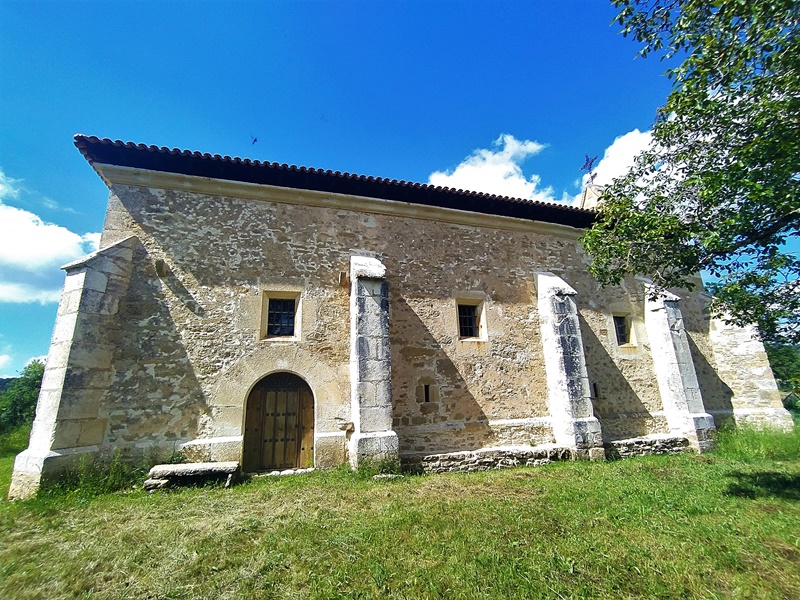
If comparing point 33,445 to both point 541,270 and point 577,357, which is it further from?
point 541,270

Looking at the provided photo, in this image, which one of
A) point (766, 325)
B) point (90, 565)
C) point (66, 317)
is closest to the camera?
point (90, 565)

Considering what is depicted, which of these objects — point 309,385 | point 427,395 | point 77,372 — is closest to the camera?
point 77,372

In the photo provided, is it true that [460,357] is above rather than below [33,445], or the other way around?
above

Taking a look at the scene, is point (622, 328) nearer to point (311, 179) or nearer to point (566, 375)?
point (566, 375)

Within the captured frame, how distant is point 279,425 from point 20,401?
17.1 meters

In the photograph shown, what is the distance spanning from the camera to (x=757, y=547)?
3.78m

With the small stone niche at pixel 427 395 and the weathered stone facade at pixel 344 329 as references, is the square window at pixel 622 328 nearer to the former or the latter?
the weathered stone facade at pixel 344 329

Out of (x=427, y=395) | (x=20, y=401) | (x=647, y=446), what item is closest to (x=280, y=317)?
(x=427, y=395)

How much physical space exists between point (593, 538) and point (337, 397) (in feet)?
16.9

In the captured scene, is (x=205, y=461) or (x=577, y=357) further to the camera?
(x=577, y=357)

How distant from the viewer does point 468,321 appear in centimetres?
934

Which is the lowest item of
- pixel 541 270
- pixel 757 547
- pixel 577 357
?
pixel 757 547

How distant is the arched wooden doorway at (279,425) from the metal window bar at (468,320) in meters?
4.16

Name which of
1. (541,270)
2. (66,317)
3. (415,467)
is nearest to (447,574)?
(415,467)
